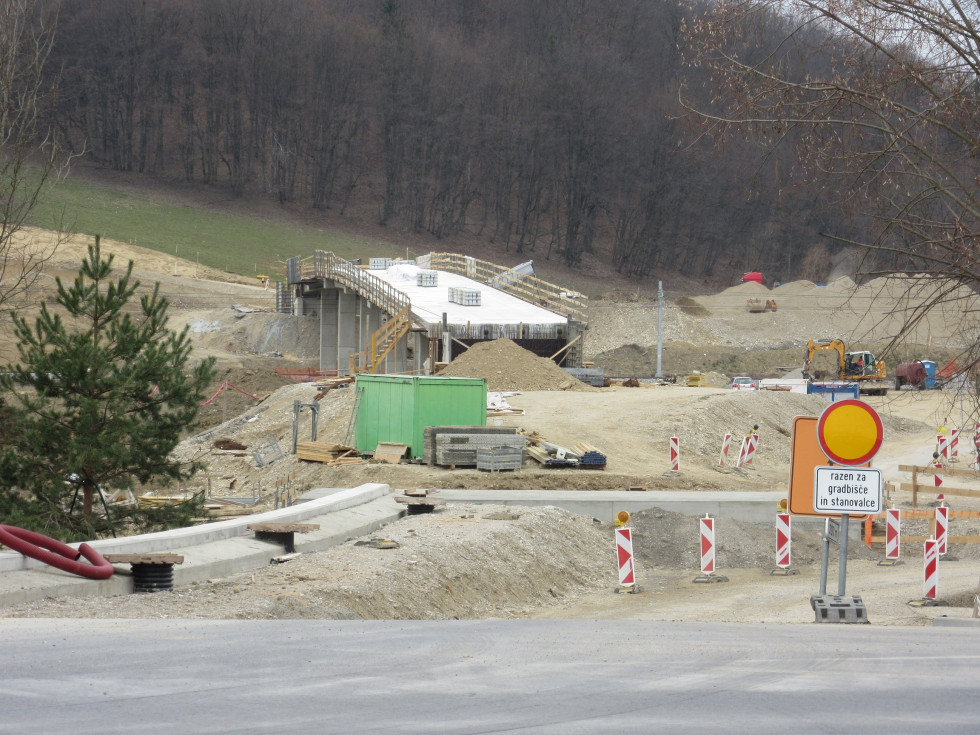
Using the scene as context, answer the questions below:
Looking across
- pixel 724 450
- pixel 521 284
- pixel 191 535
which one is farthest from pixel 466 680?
pixel 521 284

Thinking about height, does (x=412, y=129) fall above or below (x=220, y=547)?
above

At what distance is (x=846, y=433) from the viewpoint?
9.62m

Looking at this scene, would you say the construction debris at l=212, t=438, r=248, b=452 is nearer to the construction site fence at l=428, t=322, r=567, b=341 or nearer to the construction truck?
the construction site fence at l=428, t=322, r=567, b=341

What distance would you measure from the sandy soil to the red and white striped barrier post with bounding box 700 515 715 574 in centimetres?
35

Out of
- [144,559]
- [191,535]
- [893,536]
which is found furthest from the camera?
[893,536]

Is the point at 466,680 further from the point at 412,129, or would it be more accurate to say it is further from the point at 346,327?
the point at 412,129

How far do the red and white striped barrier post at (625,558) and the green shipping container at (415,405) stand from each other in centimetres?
958

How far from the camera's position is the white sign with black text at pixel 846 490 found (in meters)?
9.59

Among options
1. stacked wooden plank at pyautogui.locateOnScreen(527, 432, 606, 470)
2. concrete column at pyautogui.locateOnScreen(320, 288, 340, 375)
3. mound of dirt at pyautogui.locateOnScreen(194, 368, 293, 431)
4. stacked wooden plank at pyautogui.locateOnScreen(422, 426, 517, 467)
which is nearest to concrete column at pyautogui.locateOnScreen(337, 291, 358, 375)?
concrete column at pyautogui.locateOnScreen(320, 288, 340, 375)

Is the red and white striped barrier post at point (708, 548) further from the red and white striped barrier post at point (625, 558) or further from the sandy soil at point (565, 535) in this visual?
the red and white striped barrier post at point (625, 558)

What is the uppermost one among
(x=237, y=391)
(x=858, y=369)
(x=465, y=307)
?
(x=465, y=307)

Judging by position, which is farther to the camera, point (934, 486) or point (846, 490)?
point (934, 486)

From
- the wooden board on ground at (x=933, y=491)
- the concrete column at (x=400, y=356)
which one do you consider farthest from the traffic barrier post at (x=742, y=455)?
the concrete column at (x=400, y=356)

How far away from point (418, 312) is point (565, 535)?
30.6 metres
